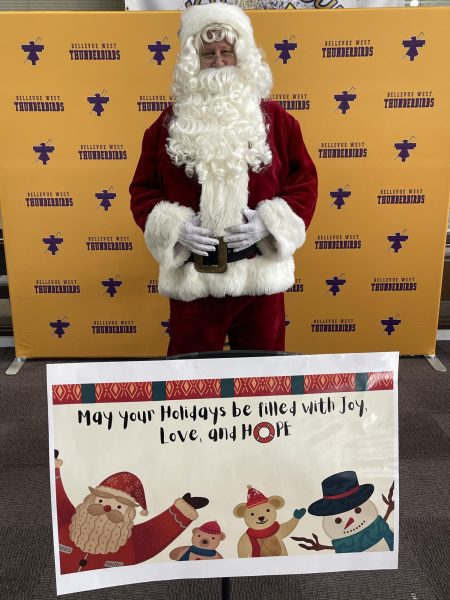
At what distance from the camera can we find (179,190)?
145cm

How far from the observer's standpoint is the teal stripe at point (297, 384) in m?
0.72

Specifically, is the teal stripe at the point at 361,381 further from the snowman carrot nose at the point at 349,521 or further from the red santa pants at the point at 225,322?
the red santa pants at the point at 225,322

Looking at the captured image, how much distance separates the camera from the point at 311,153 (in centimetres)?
251

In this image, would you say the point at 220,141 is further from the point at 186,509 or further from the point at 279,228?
the point at 186,509

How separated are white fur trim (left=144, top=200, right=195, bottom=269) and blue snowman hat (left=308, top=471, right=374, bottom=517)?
85 cm

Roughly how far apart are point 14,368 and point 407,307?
225 cm

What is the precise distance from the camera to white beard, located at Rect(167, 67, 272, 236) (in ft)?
4.54

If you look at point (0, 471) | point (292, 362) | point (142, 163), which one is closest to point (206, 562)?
point (292, 362)

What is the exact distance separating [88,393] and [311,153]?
211 cm

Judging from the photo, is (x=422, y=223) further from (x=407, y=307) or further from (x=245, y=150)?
(x=245, y=150)

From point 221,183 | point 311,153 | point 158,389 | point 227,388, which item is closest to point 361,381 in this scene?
point 227,388

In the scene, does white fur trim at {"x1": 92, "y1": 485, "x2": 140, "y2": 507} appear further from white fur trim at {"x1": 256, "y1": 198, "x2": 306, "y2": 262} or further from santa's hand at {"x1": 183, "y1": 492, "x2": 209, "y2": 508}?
white fur trim at {"x1": 256, "y1": 198, "x2": 306, "y2": 262}

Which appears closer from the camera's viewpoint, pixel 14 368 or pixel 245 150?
pixel 245 150

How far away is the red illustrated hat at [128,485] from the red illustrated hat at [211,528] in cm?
9
